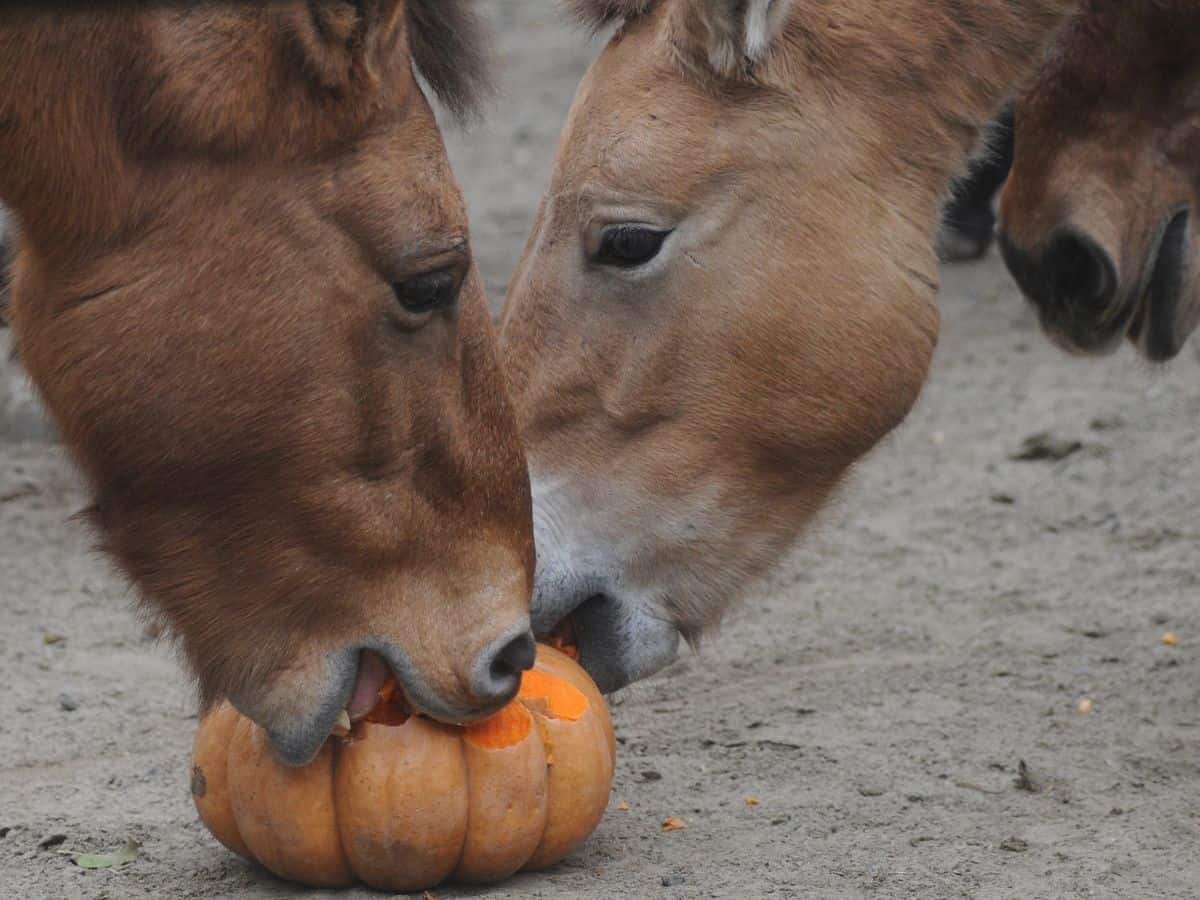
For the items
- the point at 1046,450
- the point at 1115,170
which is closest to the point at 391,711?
the point at 1115,170

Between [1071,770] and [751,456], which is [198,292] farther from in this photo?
[1071,770]

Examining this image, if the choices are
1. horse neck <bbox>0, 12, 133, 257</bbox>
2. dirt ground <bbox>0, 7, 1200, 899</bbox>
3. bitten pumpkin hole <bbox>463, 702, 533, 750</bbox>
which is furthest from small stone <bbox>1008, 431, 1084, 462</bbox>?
horse neck <bbox>0, 12, 133, 257</bbox>

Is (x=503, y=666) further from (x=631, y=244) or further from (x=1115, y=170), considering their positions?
(x=1115, y=170)

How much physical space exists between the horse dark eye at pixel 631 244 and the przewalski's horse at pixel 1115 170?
122 centimetres

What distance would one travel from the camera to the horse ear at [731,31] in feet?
12.8

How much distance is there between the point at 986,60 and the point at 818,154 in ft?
1.62

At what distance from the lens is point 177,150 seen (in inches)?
112

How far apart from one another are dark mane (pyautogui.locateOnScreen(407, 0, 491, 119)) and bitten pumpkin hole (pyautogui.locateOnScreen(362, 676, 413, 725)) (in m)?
1.13

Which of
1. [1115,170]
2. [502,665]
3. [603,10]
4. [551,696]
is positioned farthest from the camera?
[1115,170]

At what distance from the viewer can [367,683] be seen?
3203 millimetres

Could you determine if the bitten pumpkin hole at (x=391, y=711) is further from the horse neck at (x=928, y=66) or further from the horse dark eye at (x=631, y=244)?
the horse neck at (x=928, y=66)

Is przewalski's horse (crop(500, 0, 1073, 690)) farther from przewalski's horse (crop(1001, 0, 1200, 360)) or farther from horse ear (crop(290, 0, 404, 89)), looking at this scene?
horse ear (crop(290, 0, 404, 89))

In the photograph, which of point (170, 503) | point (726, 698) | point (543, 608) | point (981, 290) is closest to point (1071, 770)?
point (726, 698)

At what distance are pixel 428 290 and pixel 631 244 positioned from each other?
1.03 m
